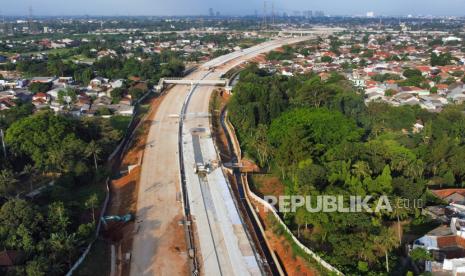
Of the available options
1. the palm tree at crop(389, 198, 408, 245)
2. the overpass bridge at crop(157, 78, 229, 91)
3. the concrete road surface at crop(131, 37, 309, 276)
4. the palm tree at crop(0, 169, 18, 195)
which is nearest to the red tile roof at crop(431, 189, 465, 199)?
the palm tree at crop(389, 198, 408, 245)

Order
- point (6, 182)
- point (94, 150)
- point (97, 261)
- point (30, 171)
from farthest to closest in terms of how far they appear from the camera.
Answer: point (94, 150) → point (30, 171) → point (6, 182) → point (97, 261)

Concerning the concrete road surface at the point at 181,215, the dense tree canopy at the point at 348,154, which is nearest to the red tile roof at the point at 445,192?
the dense tree canopy at the point at 348,154

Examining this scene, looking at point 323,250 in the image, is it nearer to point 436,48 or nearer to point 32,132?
point 32,132

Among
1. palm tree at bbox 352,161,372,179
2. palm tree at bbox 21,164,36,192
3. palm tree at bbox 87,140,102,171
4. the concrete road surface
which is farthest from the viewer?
palm tree at bbox 87,140,102,171

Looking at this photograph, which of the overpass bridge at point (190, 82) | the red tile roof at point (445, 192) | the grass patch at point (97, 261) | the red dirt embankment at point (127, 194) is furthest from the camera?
the overpass bridge at point (190, 82)

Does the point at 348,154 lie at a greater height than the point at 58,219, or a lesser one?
greater

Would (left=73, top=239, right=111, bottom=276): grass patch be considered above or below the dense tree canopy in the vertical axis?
below

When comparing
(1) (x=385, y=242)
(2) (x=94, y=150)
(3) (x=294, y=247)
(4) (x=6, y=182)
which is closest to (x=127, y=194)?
(2) (x=94, y=150)

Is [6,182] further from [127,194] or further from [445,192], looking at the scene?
[445,192]

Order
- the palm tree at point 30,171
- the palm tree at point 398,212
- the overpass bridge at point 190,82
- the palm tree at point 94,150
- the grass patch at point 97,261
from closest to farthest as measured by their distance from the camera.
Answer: the grass patch at point 97,261 < the palm tree at point 398,212 < the palm tree at point 30,171 < the palm tree at point 94,150 < the overpass bridge at point 190,82

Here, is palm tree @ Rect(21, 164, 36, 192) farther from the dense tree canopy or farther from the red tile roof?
the red tile roof

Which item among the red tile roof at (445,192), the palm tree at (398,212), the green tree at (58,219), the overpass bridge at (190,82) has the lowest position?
the red tile roof at (445,192)

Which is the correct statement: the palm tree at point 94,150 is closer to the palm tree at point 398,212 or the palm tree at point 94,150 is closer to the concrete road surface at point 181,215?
the concrete road surface at point 181,215
